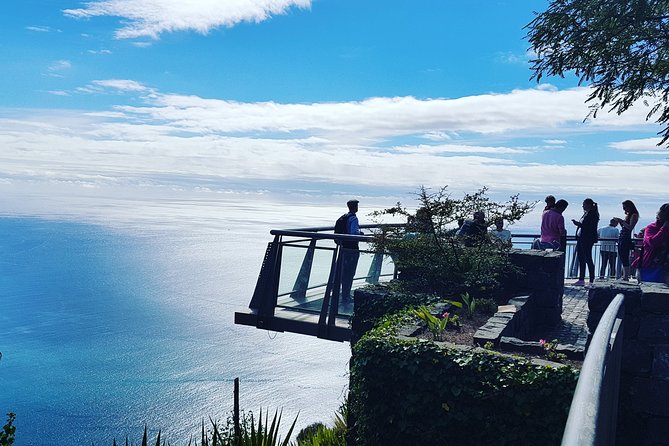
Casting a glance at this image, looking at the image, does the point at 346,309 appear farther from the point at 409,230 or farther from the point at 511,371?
the point at 511,371

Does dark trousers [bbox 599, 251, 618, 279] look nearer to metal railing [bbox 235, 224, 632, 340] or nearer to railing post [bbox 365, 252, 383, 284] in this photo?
metal railing [bbox 235, 224, 632, 340]

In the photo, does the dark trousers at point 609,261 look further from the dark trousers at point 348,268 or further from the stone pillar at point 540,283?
the dark trousers at point 348,268

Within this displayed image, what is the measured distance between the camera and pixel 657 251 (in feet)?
29.7

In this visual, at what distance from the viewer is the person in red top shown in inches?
353

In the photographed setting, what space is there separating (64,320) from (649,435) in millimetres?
198678

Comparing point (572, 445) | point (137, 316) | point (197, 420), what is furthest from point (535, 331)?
point (137, 316)

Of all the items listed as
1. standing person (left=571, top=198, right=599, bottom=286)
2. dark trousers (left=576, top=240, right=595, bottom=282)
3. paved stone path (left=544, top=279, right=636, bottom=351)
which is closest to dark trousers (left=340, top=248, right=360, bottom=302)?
paved stone path (left=544, top=279, right=636, bottom=351)

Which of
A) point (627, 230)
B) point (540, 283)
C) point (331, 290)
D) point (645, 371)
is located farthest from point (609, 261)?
point (645, 371)

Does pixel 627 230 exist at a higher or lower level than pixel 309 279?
higher

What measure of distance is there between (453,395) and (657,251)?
4.77 m

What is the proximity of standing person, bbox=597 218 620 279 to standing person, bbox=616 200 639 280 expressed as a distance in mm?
2858

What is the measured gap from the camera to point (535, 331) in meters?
11.0

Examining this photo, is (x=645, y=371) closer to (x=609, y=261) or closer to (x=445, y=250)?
(x=445, y=250)

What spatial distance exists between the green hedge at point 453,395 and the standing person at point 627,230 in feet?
30.0
